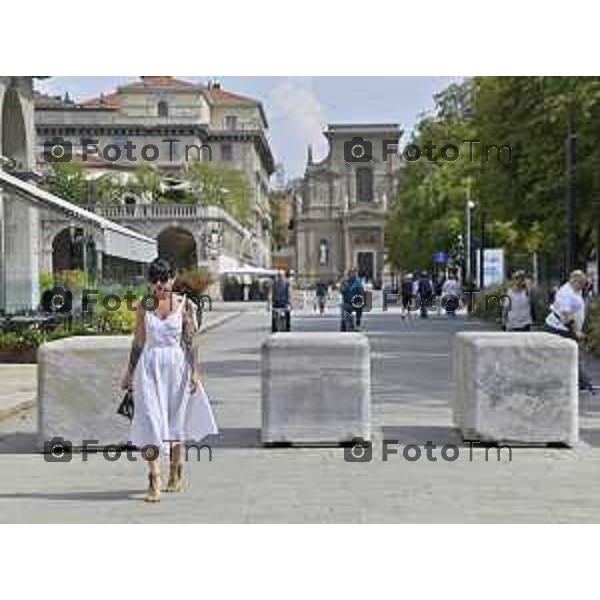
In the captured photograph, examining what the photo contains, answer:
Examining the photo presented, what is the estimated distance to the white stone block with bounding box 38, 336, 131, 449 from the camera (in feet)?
41.4

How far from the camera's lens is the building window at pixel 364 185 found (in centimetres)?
8994

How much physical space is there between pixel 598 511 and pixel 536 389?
3629mm

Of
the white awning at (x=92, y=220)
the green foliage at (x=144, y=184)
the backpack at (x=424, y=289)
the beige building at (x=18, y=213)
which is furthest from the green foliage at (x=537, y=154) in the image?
the green foliage at (x=144, y=184)

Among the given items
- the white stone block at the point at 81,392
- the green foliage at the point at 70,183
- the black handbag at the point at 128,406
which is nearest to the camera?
the black handbag at the point at 128,406

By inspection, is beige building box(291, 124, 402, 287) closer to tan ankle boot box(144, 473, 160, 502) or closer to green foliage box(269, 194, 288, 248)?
green foliage box(269, 194, 288, 248)

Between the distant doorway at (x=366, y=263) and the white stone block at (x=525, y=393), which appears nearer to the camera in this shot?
the white stone block at (x=525, y=393)

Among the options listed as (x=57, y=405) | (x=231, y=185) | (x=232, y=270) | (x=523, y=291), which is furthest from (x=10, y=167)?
(x=231, y=185)

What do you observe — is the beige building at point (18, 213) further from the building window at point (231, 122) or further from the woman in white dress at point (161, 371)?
the building window at point (231, 122)

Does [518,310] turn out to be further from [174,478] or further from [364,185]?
[364,185]

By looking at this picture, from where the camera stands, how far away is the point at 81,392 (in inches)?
500

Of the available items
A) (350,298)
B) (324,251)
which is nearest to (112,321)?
(350,298)

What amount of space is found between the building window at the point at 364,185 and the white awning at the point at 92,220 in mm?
60676

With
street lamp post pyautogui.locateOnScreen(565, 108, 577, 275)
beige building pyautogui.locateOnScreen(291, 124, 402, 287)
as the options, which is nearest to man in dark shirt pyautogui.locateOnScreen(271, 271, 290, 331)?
street lamp post pyautogui.locateOnScreen(565, 108, 577, 275)
